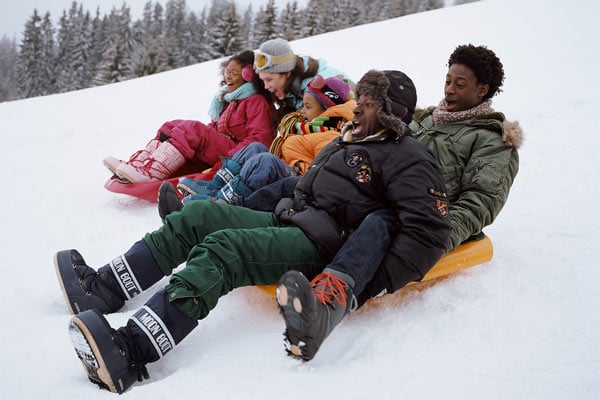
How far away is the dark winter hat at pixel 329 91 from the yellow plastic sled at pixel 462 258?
1.36m

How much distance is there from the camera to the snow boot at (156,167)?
323 centimetres

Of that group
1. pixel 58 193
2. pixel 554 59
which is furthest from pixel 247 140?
pixel 554 59

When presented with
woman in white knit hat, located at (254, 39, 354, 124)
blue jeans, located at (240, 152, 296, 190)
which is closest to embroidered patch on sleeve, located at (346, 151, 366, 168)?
blue jeans, located at (240, 152, 296, 190)

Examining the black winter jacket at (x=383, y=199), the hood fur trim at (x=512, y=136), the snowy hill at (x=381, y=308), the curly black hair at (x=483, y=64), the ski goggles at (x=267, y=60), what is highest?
the curly black hair at (x=483, y=64)

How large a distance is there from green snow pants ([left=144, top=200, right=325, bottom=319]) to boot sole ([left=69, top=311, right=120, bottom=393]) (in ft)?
0.84

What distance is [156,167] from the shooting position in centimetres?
331

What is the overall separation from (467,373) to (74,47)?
134 ft

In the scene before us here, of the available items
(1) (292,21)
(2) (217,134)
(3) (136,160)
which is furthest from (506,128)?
(1) (292,21)

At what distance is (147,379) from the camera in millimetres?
1552

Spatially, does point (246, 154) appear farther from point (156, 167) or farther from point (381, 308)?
point (381, 308)

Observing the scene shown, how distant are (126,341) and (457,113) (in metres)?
1.91

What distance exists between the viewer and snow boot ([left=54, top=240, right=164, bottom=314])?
6.15 feet

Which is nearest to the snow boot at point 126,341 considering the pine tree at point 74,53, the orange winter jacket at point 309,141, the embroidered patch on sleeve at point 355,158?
the embroidered patch on sleeve at point 355,158

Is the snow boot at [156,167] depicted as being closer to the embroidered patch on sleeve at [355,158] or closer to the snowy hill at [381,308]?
the snowy hill at [381,308]
